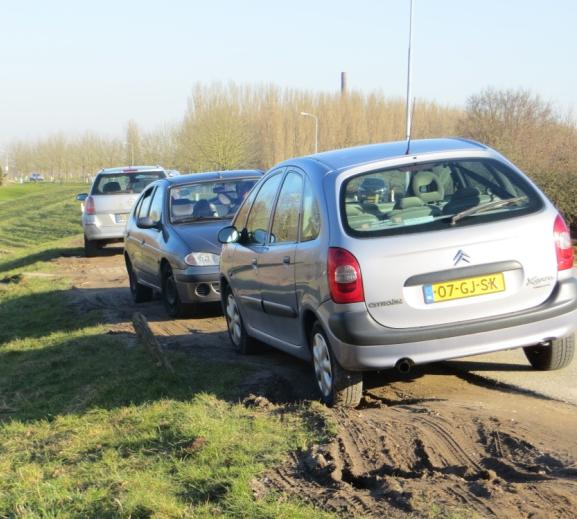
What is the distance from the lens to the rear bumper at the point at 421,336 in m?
5.79

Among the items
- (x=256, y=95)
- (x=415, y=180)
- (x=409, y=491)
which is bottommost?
(x=256, y=95)

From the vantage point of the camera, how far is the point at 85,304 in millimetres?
13305

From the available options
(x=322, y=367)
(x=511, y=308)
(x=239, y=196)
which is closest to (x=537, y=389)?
(x=511, y=308)

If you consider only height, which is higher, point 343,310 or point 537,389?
point 343,310

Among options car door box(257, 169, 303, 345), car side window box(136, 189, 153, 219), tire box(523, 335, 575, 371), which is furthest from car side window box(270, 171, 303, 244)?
car side window box(136, 189, 153, 219)

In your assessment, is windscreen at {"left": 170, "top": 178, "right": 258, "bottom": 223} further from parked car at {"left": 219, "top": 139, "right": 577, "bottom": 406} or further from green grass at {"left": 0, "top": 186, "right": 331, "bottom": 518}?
parked car at {"left": 219, "top": 139, "right": 577, "bottom": 406}

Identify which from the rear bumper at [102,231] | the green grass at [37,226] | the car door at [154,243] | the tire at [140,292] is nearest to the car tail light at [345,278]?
the car door at [154,243]

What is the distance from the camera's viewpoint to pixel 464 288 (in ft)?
19.2

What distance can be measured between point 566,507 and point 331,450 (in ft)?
4.74

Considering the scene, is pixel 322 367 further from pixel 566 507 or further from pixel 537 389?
pixel 566 507

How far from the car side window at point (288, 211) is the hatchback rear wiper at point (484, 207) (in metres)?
1.24

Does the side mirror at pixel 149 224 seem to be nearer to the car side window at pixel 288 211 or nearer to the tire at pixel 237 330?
the tire at pixel 237 330

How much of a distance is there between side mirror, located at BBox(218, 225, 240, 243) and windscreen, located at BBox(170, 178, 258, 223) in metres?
3.55

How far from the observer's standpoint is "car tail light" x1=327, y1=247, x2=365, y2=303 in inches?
228
